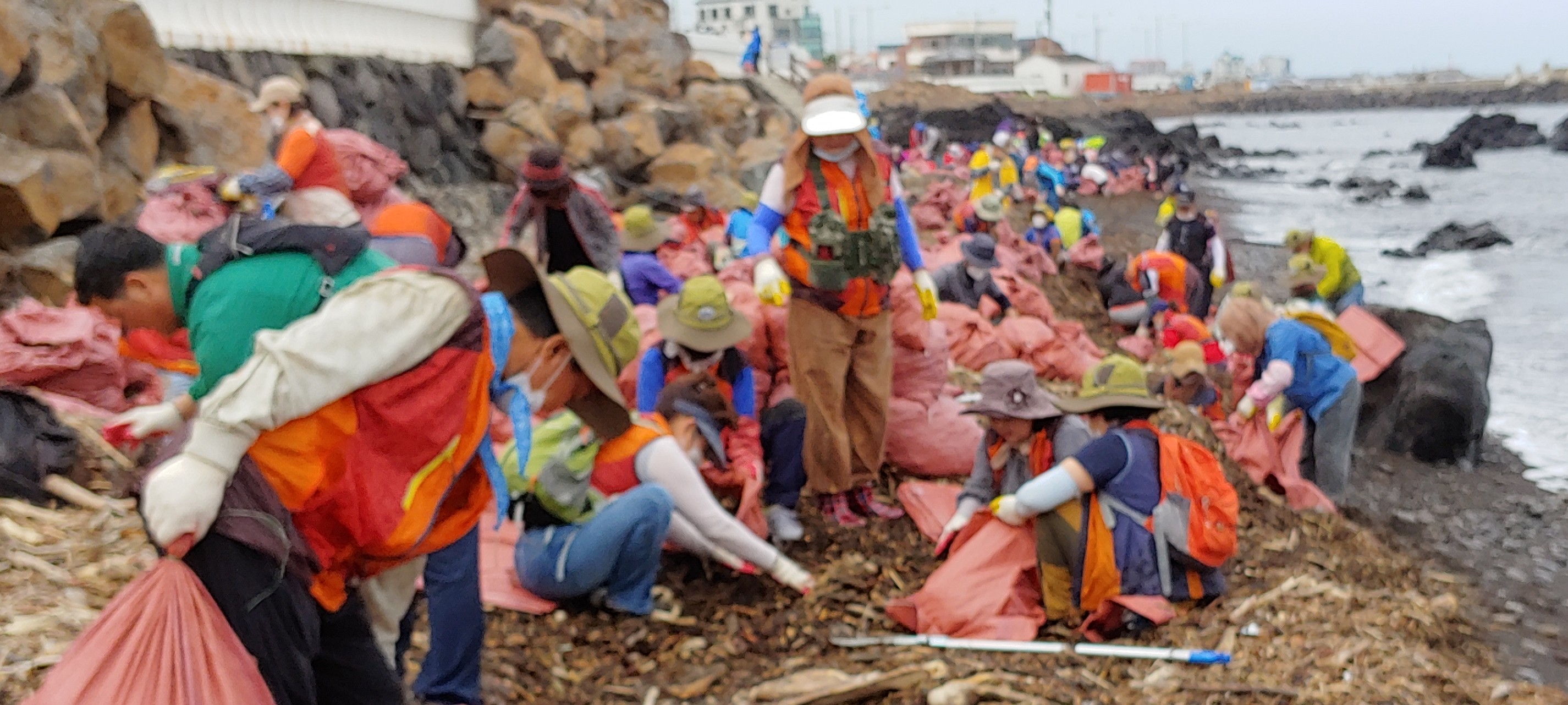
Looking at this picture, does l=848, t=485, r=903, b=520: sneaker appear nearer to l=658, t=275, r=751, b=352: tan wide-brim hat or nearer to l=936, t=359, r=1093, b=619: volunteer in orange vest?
l=936, t=359, r=1093, b=619: volunteer in orange vest

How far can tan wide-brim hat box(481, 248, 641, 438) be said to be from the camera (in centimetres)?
238

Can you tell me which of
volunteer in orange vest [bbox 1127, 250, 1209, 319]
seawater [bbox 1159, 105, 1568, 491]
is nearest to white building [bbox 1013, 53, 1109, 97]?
seawater [bbox 1159, 105, 1568, 491]

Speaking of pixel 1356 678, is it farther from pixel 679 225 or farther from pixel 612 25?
pixel 612 25

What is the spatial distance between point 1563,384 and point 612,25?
10675 mm

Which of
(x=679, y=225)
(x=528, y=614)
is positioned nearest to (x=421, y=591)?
(x=528, y=614)

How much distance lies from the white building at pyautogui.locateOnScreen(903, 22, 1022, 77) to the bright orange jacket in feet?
228

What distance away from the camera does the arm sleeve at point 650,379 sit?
429cm

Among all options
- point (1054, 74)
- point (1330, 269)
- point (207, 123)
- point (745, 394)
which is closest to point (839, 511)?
point (745, 394)

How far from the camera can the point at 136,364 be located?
12.6 ft

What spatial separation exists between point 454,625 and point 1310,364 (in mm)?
4475

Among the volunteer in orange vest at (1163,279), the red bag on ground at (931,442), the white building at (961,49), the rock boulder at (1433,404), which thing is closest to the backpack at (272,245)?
the red bag on ground at (931,442)

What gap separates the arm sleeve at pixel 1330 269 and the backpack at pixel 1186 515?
4.75 metres

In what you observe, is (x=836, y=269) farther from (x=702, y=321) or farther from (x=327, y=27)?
(x=327, y=27)

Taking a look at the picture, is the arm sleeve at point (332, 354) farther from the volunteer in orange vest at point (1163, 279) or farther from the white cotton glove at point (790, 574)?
the volunteer in orange vest at point (1163, 279)
